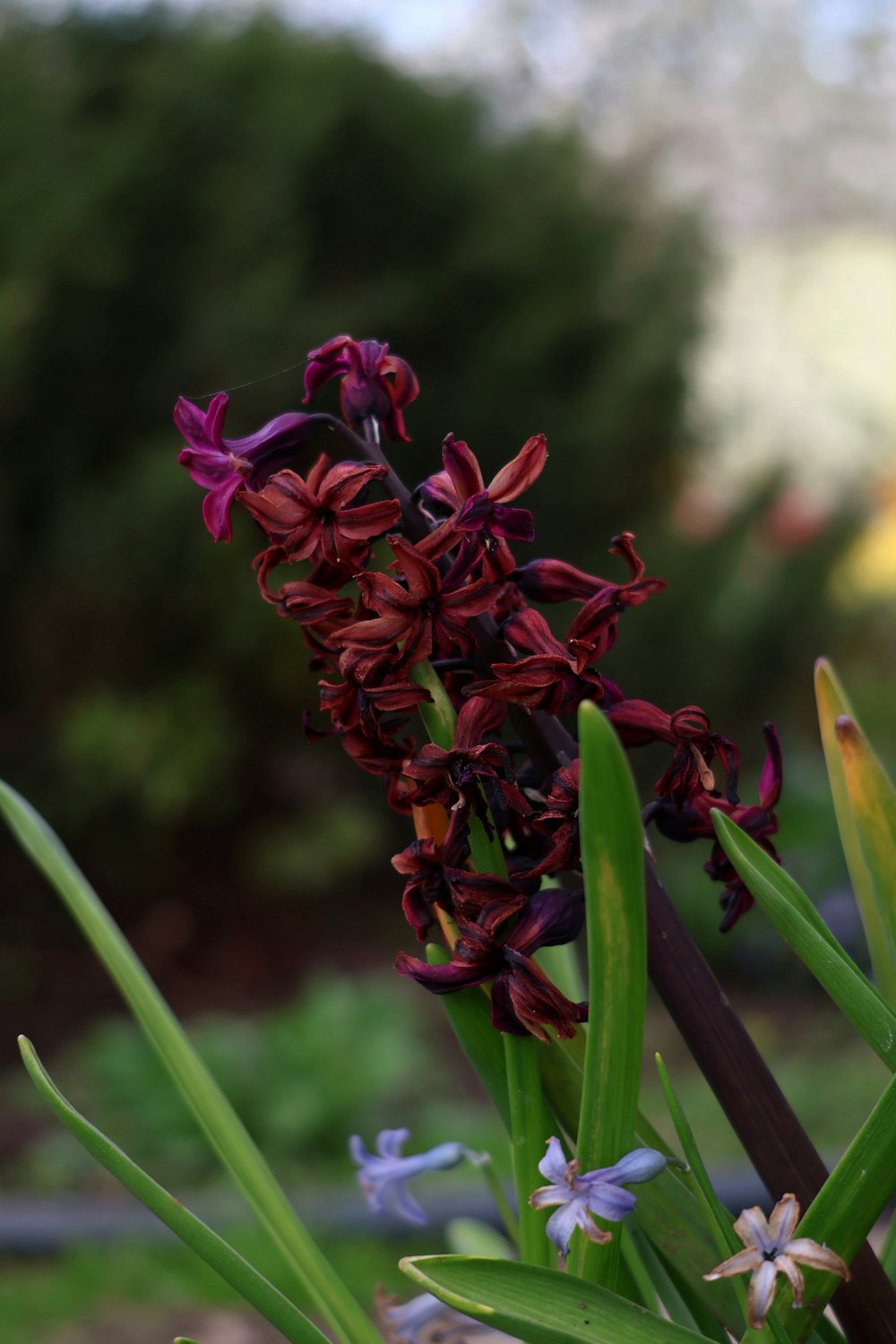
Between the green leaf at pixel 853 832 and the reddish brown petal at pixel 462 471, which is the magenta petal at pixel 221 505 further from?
the green leaf at pixel 853 832

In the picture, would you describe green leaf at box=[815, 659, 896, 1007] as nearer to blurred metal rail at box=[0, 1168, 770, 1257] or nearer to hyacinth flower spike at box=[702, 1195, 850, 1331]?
hyacinth flower spike at box=[702, 1195, 850, 1331]

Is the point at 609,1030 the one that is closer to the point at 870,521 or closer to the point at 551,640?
the point at 551,640

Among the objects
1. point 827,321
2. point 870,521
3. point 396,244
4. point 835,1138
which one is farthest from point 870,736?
point 827,321

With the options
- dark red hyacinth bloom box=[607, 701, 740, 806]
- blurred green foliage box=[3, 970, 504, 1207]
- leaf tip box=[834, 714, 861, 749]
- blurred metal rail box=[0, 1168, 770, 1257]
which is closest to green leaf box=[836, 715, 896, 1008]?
leaf tip box=[834, 714, 861, 749]

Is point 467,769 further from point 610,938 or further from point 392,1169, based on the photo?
point 392,1169

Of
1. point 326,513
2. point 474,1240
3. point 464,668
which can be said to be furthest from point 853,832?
point 474,1240

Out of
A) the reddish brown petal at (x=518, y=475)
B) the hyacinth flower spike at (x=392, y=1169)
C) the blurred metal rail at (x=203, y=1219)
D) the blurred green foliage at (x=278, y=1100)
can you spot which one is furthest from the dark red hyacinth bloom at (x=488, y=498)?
the blurred green foliage at (x=278, y=1100)

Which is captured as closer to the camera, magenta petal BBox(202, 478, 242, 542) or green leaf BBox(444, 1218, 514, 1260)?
magenta petal BBox(202, 478, 242, 542)
